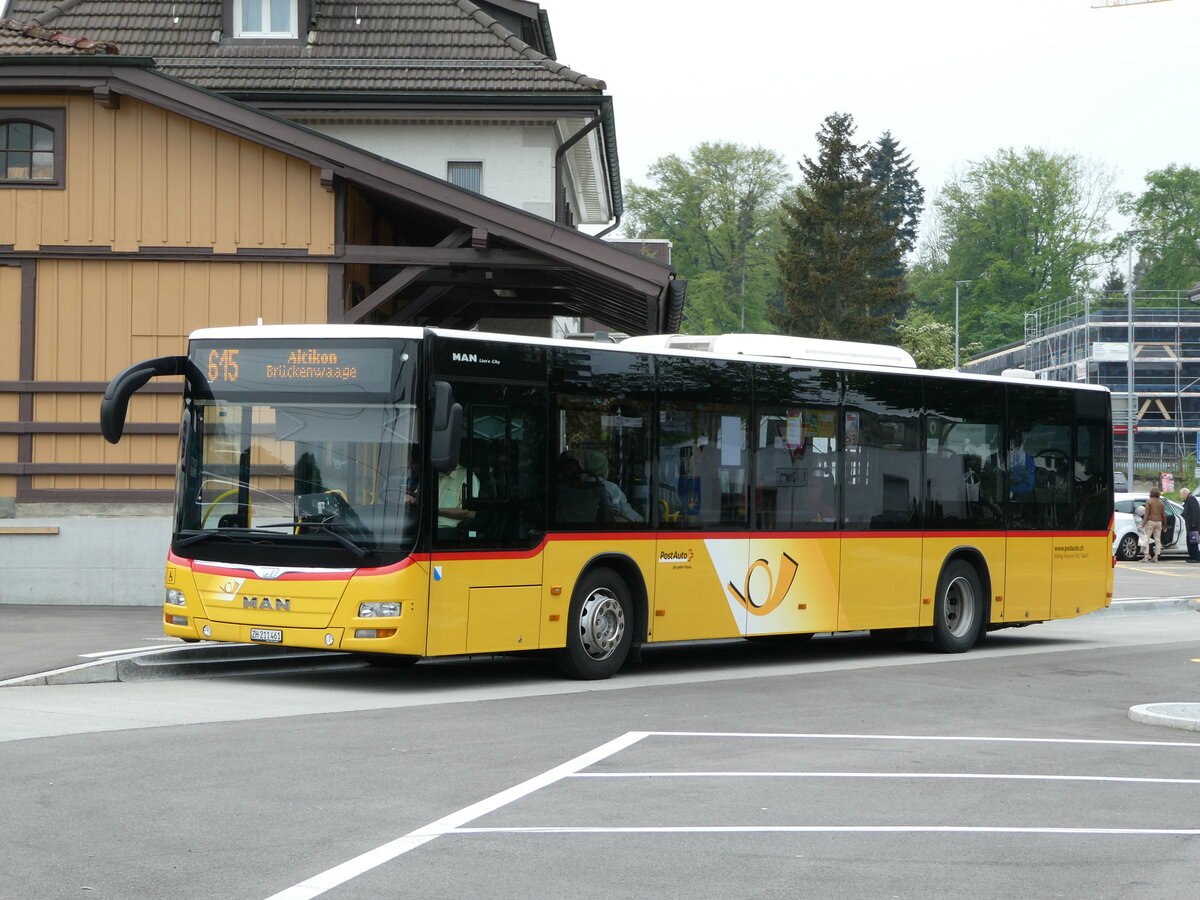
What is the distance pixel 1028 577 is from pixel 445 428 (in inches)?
350

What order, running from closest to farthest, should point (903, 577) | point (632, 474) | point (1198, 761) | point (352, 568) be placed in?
1. point (1198, 761)
2. point (352, 568)
3. point (632, 474)
4. point (903, 577)

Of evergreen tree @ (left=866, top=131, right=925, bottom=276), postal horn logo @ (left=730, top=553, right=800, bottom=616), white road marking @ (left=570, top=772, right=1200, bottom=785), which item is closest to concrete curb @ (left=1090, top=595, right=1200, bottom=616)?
postal horn logo @ (left=730, top=553, right=800, bottom=616)

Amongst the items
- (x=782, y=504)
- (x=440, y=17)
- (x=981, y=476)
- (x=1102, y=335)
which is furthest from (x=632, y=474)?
(x=1102, y=335)

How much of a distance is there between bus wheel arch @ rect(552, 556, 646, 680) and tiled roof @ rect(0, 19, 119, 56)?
9492 mm

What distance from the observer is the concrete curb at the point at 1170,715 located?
1172 cm

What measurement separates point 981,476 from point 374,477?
7968mm

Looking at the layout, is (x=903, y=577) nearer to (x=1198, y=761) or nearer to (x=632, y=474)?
(x=632, y=474)

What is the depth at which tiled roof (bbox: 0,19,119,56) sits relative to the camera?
63.7ft

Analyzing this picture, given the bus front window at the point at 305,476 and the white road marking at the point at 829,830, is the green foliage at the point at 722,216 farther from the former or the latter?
the white road marking at the point at 829,830

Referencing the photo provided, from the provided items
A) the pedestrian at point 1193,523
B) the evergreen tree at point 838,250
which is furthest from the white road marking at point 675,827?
the evergreen tree at point 838,250

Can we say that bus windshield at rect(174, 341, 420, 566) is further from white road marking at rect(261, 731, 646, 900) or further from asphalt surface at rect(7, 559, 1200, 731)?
white road marking at rect(261, 731, 646, 900)

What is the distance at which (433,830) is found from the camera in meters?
7.46

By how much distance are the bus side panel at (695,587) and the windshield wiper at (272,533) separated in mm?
3065

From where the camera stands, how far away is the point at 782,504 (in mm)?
15891
